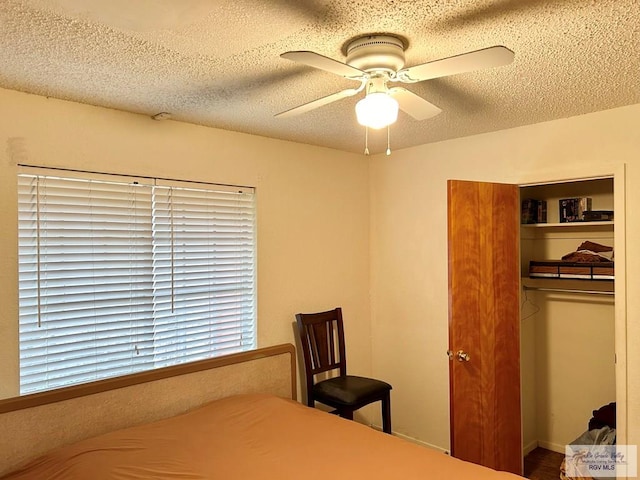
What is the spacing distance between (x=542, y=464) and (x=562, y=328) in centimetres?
102

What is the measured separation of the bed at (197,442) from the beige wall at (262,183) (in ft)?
1.10

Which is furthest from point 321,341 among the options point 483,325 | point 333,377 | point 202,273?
point 483,325

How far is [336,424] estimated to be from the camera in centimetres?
252

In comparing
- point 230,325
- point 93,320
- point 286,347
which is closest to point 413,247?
point 286,347

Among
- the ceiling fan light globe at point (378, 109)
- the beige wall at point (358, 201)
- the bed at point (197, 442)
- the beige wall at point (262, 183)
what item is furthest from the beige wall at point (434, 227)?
the ceiling fan light globe at point (378, 109)

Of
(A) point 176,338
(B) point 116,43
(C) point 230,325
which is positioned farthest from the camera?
(C) point 230,325

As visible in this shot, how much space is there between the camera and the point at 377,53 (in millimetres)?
1725

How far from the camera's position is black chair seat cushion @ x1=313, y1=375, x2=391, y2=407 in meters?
3.19

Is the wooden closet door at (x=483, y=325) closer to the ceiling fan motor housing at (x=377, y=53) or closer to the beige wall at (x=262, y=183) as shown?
the beige wall at (x=262, y=183)

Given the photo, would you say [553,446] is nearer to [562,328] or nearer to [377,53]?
[562,328]

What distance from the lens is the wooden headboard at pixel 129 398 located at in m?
2.19

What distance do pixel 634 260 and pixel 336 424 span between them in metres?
1.93

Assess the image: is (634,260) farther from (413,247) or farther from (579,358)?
(413,247)

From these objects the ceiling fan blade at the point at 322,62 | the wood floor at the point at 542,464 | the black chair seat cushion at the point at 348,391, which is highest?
the ceiling fan blade at the point at 322,62
